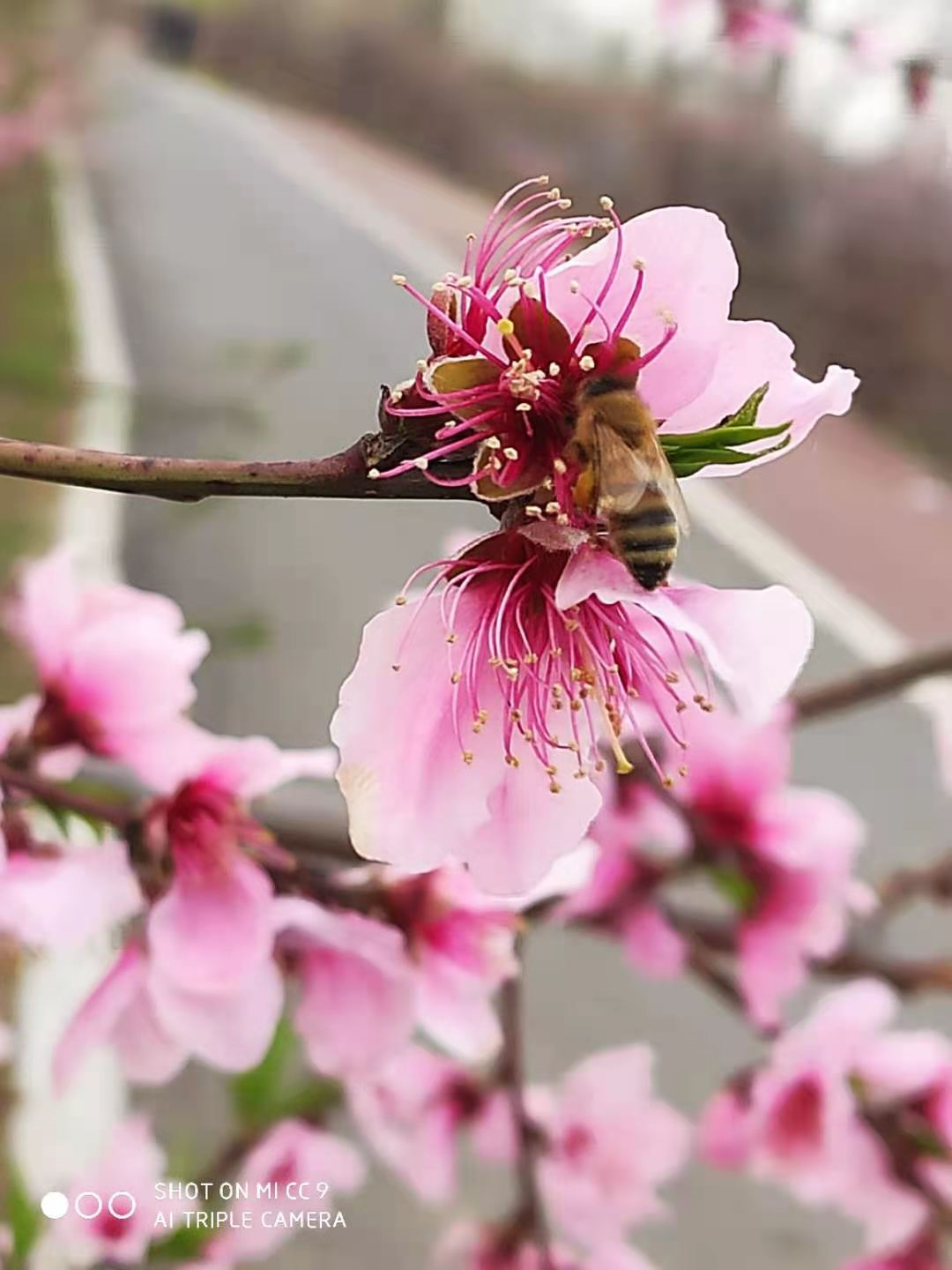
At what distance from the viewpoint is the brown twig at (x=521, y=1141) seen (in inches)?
20.8

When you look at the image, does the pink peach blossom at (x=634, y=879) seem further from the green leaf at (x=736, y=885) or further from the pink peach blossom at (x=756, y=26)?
the pink peach blossom at (x=756, y=26)

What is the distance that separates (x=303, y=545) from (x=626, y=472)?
1036 mm

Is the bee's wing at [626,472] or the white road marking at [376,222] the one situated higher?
the bee's wing at [626,472]

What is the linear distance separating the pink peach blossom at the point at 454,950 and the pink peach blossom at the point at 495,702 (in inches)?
4.8

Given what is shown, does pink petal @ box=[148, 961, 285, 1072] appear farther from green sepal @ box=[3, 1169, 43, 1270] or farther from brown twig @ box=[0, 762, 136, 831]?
green sepal @ box=[3, 1169, 43, 1270]

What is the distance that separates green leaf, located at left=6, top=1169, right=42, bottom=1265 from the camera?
52cm

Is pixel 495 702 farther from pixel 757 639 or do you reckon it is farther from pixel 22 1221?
pixel 22 1221

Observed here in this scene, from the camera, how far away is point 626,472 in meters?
0.23

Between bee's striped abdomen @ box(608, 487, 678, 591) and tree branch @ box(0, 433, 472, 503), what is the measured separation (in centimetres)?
4

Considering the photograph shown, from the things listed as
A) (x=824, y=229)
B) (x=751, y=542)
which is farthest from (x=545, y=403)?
(x=824, y=229)

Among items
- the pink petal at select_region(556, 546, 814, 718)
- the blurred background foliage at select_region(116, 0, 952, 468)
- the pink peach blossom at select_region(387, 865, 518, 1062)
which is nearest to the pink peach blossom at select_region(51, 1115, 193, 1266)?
the pink peach blossom at select_region(387, 865, 518, 1062)

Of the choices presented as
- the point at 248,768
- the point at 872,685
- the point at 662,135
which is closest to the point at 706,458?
the point at 248,768

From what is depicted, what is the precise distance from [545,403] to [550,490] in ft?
0.07

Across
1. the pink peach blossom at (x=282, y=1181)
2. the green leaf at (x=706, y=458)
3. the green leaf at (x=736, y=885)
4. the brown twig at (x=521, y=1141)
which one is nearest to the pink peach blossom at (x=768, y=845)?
the green leaf at (x=736, y=885)
